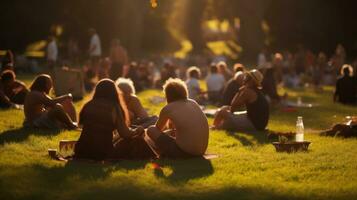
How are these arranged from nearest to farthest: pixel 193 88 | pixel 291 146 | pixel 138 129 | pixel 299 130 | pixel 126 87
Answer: pixel 138 129, pixel 291 146, pixel 299 130, pixel 126 87, pixel 193 88

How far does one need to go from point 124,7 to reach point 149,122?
3875 cm

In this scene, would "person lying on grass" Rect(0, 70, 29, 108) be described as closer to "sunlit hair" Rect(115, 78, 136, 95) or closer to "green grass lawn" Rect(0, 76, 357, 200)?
"sunlit hair" Rect(115, 78, 136, 95)

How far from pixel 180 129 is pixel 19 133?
4.64 m

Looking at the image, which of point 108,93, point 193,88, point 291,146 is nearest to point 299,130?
point 291,146

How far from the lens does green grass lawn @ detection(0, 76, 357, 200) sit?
9750mm

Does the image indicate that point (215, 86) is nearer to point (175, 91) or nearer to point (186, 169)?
point (175, 91)

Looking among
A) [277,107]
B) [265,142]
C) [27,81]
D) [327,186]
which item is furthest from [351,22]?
[327,186]

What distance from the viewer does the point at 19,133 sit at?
15.7m

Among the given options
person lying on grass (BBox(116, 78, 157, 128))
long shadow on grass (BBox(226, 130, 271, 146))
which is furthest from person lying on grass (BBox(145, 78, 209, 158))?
person lying on grass (BBox(116, 78, 157, 128))

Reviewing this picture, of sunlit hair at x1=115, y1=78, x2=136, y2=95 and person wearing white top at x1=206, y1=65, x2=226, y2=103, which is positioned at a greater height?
sunlit hair at x1=115, y1=78, x2=136, y2=95

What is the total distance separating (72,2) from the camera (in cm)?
5884

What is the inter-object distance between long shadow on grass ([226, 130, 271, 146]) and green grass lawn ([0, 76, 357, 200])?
16 cm

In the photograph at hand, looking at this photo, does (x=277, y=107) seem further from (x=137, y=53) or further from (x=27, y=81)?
(x=137, y=53)

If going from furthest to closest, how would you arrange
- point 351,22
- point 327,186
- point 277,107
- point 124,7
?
point 351,22, point 124,7, point 277,107, point 327,186
